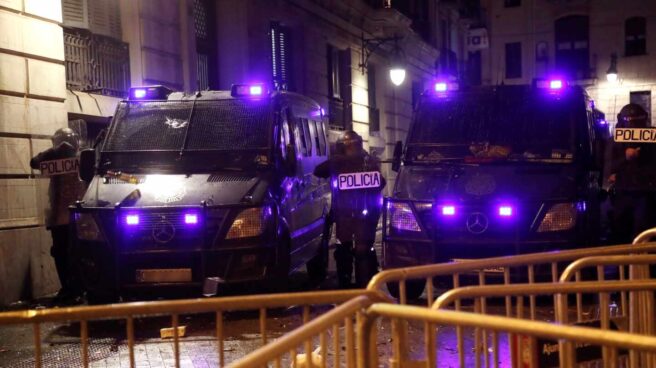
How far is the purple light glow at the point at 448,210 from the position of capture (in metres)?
7.66

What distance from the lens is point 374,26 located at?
2233 centimetres

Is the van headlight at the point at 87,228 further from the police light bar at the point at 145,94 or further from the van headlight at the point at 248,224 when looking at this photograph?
the police light bar at the point at 145,94

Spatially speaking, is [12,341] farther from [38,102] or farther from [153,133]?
[38,102]

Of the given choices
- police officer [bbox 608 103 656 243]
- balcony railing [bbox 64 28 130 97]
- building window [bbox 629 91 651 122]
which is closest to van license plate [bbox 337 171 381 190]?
police officer [bbox 608 103 656 243]

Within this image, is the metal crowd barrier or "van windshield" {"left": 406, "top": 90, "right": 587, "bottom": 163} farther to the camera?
"van windshield" {"left": 406, "top": 90, "right": 587, "bottom": 163}

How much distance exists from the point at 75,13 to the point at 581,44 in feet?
115

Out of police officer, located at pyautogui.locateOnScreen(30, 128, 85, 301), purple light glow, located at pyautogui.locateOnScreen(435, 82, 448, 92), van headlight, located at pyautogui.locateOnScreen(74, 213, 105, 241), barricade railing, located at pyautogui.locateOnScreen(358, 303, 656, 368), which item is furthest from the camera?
purple light glow, located at pyautogui.locateOnScreen(435, 82, 448, 92)

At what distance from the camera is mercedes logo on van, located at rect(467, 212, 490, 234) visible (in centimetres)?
761

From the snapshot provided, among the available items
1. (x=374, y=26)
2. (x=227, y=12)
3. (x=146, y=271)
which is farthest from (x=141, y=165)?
(x=374, y=26)

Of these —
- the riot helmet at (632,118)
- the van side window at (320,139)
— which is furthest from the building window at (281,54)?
the riot helmet at (632,118)

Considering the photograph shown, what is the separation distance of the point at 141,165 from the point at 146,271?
137 centimetres

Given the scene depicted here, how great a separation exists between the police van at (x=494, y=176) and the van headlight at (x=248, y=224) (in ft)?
4.85

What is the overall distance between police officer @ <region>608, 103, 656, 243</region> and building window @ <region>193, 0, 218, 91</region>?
8.48 m

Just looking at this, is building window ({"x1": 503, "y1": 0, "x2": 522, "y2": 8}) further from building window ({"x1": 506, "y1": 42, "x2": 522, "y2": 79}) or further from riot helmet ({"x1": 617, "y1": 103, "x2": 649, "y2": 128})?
riot helmet ({"x1": 617, "y1": 103, "x2": 649, "y2": 128})
